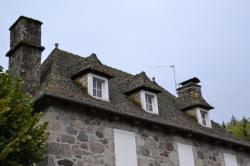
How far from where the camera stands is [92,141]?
14.2 m

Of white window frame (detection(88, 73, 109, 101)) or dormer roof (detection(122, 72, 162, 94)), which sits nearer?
white window frame (detection(88, 73, 109, 101))

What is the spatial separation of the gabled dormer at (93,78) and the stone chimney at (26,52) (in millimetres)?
1519

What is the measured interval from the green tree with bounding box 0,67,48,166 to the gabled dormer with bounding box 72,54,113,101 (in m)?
4.20

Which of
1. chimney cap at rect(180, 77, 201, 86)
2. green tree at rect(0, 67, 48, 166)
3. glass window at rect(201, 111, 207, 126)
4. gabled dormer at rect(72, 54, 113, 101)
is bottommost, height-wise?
green tree at rect(0, 67, 48, 166)

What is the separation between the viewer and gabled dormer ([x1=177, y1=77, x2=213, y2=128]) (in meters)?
20.1

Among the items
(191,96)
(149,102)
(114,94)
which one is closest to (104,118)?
(114,94)

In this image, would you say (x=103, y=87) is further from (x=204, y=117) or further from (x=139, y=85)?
(x=204, y=117)

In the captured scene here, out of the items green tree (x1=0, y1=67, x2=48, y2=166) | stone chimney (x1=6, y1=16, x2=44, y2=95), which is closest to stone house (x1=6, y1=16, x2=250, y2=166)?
stone chimney (x1=6, y1=16, x2=44, y2=95)

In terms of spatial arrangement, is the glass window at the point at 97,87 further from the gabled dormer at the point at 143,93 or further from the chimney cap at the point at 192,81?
the chimney cap at the point at 192,81

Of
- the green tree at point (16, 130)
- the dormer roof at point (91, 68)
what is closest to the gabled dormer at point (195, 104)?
the dormer roof at point (91, 68)

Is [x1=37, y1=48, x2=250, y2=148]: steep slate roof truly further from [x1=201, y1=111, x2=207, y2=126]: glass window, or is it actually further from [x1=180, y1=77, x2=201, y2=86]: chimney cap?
[x1=180, y1=77, x2=201, y2=86]: chimney cap

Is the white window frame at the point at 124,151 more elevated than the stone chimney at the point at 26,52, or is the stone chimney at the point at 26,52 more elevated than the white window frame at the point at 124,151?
the stone chimney at the point at 26,52

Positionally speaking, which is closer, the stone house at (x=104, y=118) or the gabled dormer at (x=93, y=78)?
the stone house at (x=104, y=118)

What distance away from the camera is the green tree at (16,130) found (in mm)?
10141
